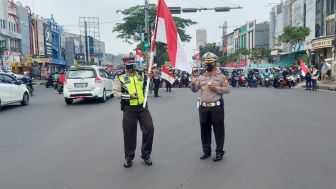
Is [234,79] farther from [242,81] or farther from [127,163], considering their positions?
[127,163]

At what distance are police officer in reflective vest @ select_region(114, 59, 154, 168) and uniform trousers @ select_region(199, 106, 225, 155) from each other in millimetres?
869

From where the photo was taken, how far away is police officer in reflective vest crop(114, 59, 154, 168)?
5957mm

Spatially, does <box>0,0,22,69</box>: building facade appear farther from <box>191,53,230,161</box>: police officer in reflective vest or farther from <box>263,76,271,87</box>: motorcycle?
<box>191,53,230,161</box>: police officer in reflective vest

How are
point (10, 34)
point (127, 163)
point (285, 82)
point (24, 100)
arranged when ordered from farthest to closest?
point (10, 34), point (285, 82), point (24, 100), point (127, 163)

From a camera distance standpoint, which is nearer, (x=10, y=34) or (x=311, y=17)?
(x=311, y=17)

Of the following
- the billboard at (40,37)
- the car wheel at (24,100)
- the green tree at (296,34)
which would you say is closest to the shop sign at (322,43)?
the green tree at (296,34)

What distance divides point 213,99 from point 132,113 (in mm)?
1296

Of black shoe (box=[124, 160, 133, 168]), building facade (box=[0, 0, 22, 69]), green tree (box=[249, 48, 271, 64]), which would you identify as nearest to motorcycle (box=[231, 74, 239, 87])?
black shoe (box=[124, 160, 133, 168])

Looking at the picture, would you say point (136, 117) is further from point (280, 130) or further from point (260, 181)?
point (280, 130)

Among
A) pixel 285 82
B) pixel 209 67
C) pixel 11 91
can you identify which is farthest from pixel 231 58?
pixel 209 67

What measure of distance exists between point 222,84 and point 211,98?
28 cm

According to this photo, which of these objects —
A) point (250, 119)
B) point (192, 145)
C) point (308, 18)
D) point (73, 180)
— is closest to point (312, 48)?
point (308, 18)

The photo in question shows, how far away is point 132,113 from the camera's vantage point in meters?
5.96

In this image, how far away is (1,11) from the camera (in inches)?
1812
